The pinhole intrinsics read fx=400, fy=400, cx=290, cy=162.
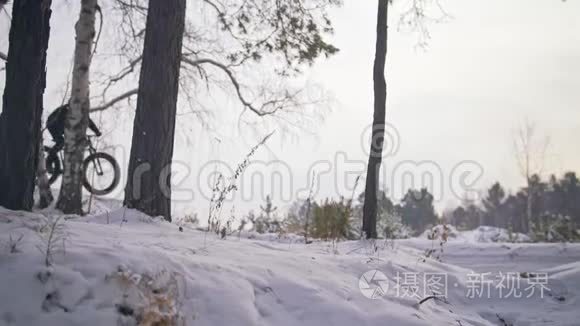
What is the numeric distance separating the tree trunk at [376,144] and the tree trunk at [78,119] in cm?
396

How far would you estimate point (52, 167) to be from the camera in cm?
675

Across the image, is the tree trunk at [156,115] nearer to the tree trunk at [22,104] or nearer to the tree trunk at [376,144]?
the tree trunk at [22,104]

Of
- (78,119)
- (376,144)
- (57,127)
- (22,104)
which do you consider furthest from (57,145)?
(376,144)

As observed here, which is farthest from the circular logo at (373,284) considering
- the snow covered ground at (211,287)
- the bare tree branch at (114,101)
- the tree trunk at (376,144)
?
the bare tree branch at (114,101)

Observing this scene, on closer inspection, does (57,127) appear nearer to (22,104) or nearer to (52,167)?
(52,167)

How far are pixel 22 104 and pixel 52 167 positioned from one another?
4.81 metres

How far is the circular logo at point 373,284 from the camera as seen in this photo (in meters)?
2.56

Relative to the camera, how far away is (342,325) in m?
2.00

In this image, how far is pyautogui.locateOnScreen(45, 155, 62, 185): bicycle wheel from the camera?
667 centimetres

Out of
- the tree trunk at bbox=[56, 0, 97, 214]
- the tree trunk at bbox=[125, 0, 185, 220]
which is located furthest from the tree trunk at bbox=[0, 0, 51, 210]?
the tree trunk at bbox=[56, 0, 97, 214]

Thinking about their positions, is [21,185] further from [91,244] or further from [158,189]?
[158,189]

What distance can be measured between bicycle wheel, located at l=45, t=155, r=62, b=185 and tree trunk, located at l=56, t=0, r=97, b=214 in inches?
75.7

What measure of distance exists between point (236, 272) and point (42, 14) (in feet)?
7.02

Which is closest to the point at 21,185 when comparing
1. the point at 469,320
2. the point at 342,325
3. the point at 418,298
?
the point at 342,325
